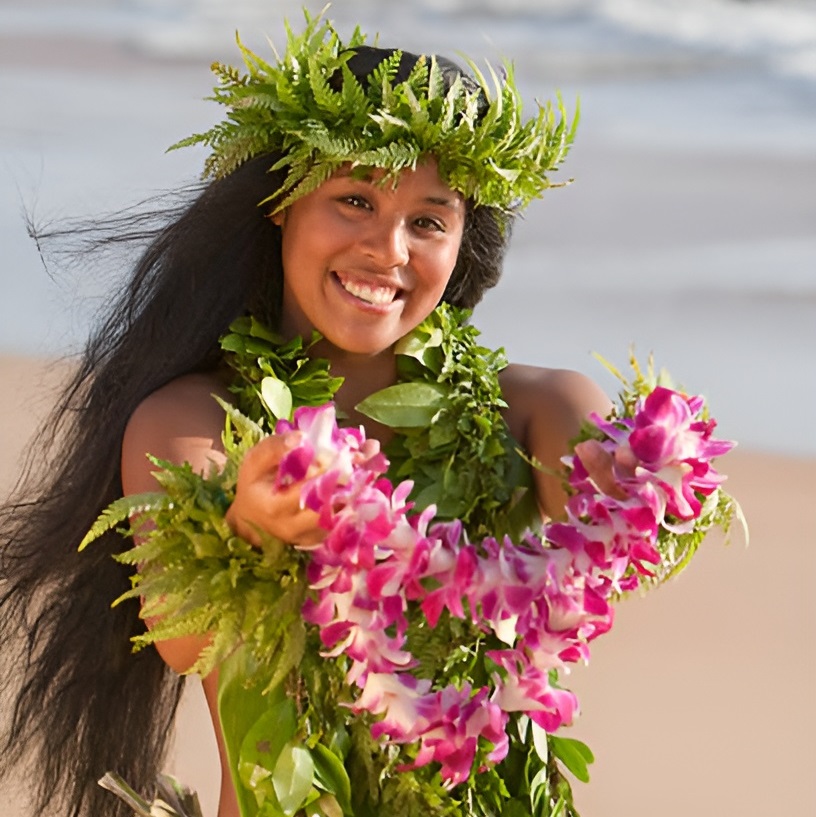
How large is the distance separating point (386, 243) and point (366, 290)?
2.6 inches

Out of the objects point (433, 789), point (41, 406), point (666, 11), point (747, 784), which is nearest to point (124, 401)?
point (433, 789)

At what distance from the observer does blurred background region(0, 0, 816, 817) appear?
421cm

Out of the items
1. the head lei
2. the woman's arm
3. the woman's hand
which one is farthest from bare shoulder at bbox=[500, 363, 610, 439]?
the woman's hand

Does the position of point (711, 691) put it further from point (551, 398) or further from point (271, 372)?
point (271, 372)

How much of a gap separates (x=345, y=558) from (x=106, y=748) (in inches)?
36.3

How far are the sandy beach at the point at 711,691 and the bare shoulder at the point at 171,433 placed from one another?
1.43m

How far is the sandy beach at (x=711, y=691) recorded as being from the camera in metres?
3.94

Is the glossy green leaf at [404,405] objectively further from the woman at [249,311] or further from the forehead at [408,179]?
the forehead at [408,179]

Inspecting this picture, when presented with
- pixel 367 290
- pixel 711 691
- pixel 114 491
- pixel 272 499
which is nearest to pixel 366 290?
pixel 367 290

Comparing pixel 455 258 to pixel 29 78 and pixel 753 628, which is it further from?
pixel 29 78

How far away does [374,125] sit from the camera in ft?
7.52

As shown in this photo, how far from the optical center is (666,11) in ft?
27.8

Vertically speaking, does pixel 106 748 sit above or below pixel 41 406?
above

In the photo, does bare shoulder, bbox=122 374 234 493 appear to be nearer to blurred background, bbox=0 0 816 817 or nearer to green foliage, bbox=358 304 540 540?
green foliage, bbox=358 304 540 540
